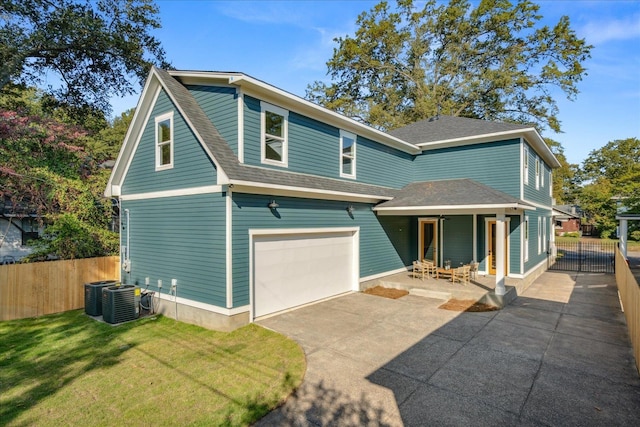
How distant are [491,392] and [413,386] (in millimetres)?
1130

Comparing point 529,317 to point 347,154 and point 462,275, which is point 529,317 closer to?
point 462,275

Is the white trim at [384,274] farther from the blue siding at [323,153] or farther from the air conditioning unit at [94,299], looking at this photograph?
the air conditioning unit at [94,299]

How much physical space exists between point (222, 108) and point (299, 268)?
4.81 metres

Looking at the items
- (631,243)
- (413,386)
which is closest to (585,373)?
(413,386)

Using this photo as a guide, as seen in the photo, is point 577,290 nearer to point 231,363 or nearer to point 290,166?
point 290,166

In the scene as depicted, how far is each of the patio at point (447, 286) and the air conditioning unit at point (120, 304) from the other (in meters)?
7.01

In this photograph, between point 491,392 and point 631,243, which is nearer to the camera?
point 491,392

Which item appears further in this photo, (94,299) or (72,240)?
(72,240)

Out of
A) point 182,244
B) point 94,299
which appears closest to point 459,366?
point 182,244

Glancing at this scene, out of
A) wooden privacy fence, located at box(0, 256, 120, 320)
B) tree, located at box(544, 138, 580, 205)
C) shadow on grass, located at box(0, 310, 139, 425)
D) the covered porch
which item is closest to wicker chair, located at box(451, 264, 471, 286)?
the covered porch

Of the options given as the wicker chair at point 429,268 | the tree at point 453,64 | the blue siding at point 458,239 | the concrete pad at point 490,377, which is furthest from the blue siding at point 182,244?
the tree at point 453,64

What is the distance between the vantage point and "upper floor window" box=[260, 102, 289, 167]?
28.2 feet

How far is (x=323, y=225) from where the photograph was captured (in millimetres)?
10039

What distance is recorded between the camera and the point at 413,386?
502 centimetres
